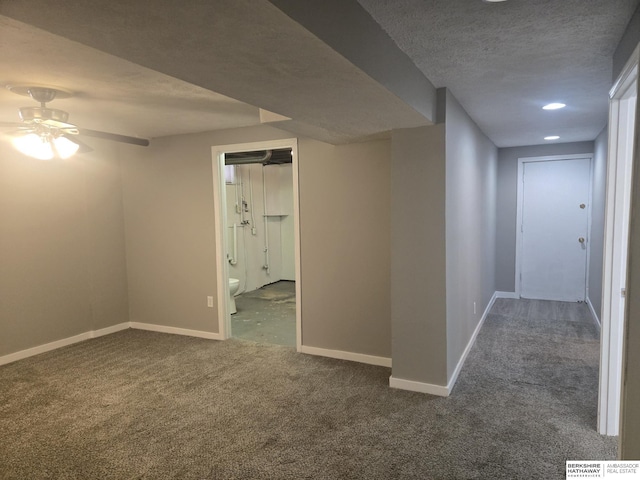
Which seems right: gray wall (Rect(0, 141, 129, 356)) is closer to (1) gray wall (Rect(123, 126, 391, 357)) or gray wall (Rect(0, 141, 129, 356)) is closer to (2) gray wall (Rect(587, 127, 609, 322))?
(1) gray wall (Rect(123, 126, 391, 357))

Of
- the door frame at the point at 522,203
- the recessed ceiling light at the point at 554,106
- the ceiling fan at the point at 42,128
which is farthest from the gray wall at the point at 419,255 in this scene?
the door frame at the point at 522,203

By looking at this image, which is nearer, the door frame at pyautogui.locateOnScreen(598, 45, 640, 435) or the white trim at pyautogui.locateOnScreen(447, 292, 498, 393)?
the door frame at pyautogui.locateOnScreen(598, 45, 640, 435)

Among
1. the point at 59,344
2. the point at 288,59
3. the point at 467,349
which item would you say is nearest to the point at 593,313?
the point at 467,349

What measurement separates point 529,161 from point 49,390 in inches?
244

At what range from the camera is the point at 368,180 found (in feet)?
12.0

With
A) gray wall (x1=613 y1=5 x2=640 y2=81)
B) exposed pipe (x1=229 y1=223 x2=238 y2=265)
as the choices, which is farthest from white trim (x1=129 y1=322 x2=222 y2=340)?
gray wall (x1=613 y1=5 x2=640 y2=81)

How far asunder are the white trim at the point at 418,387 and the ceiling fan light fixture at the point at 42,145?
9.56ft

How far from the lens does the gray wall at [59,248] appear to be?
13.0 feet

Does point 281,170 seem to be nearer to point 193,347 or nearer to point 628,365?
point 193,347

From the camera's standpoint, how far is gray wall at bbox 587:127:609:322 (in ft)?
14.7

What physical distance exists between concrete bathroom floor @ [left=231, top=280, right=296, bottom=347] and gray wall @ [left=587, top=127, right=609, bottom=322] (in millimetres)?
3290

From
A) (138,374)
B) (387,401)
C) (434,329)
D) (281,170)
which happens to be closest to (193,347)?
(138,374)

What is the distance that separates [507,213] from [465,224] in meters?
2.90

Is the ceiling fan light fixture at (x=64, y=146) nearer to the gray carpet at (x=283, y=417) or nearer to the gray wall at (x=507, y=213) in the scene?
the gray carpet at (x=283, y=417)
